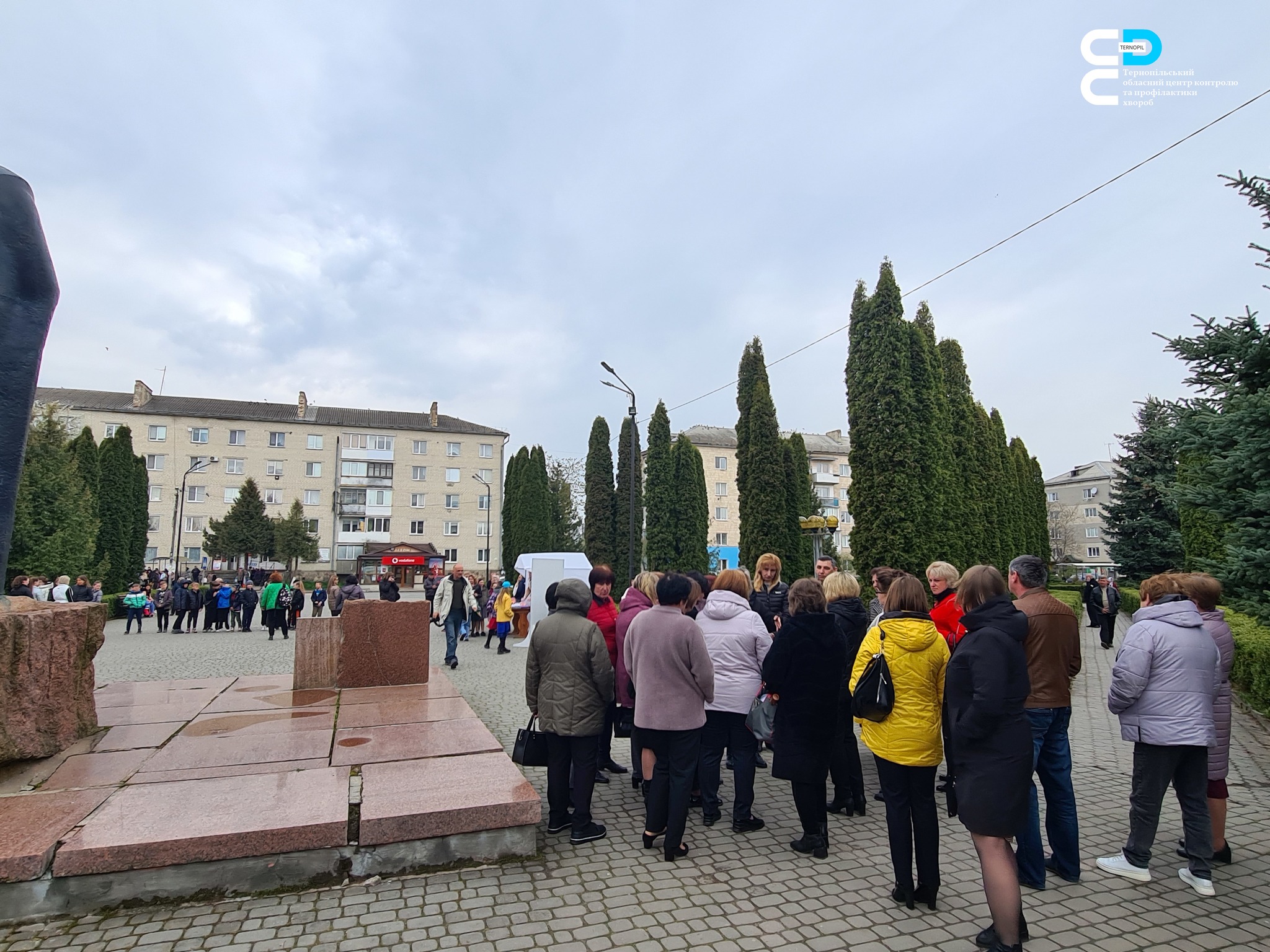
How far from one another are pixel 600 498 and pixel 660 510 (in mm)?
6626

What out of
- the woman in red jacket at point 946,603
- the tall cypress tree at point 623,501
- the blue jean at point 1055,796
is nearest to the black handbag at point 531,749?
the blue jean at point 1055,796

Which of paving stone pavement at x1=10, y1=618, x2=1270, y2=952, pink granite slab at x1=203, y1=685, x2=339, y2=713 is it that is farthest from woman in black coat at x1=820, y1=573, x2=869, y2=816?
pink granite slab at x1=203, y1=685, x2=339, y2=713

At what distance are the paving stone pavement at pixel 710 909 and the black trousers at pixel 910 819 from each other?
203mm

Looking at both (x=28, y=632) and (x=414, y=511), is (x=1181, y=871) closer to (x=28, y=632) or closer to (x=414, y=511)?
(x=28, y=632)

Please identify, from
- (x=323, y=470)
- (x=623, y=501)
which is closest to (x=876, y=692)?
(x=623, y=501)

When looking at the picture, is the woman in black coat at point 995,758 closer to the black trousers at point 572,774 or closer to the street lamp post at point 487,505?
the black trousers at point 572,774

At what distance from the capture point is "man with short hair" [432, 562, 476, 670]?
13688 mm

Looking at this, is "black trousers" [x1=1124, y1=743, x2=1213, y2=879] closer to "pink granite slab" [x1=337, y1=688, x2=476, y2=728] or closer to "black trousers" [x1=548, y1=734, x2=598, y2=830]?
"black trousers" [x1=548, y1=734, x2=598, y2=830]

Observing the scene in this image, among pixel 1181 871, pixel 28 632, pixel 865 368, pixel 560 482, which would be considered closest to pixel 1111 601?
pixel 865 368

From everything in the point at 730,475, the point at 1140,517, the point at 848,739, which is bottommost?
the point at 848,739

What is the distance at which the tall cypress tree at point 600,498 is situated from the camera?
39656mm

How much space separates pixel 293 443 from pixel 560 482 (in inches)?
861

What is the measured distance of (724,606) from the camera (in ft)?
17.8

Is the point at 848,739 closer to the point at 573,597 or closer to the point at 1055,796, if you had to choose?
the point at 1055,796
